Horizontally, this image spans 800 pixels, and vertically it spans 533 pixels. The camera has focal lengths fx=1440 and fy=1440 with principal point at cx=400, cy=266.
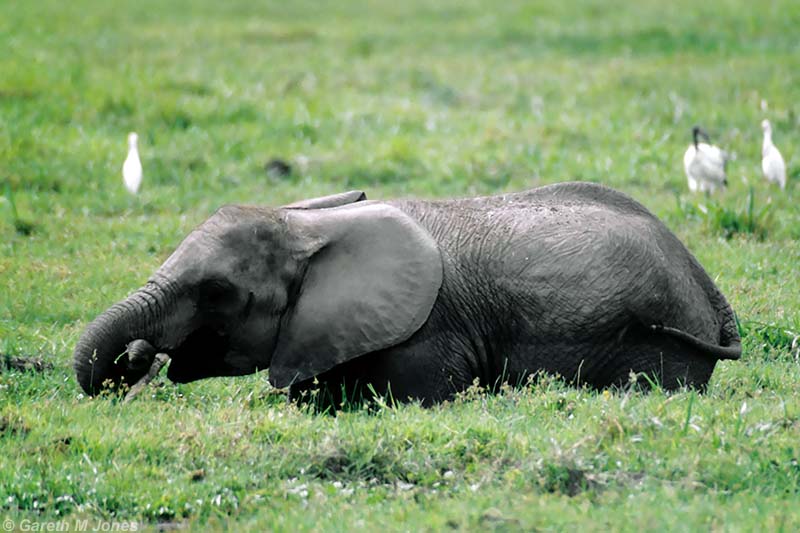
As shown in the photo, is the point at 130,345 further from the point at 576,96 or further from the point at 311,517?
the point at 576,96

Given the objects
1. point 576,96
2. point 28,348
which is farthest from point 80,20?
point 28,348

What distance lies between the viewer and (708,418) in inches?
257

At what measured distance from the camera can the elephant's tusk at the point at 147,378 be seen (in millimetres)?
7164

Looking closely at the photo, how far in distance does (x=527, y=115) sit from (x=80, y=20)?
9292 mm

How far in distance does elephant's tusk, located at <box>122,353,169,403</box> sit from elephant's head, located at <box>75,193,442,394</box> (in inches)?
4.8

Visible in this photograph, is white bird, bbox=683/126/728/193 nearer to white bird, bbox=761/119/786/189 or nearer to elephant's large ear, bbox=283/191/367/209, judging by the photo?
white bird, bbox=761/119/786/189

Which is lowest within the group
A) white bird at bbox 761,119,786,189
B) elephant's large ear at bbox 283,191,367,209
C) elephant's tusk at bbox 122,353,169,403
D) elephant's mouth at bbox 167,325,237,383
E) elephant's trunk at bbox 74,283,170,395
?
white bird at bbox 761,119,786,189

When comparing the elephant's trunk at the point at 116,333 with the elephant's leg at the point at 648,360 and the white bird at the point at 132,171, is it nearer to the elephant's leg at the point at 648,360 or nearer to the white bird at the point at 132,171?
the elephant's leg at the point at 648,360

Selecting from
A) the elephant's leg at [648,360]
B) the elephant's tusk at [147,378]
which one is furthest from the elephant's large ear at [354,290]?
the elephant's leg at [648,360]

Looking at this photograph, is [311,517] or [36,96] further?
[36,96]

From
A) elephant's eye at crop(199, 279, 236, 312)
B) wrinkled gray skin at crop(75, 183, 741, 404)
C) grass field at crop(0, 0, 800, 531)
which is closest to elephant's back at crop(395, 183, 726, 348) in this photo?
wrinkled gray skin at crop(75, 183, 741, 404)

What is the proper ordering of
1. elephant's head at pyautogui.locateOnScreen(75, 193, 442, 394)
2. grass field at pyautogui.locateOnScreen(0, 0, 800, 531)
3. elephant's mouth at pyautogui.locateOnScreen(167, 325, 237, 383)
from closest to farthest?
grass field at pyautogui.locateOnScreen(0, 0, 800, 531) → elephant's head at pyautogui.locateOnScreen(75, 193, 442, 394) → elephant's mouth at pyautogui.locateOnScreen(167, 325, 237, 383)

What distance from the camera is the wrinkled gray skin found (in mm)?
6977

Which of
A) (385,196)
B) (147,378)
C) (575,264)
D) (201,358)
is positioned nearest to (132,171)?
(385,196)
